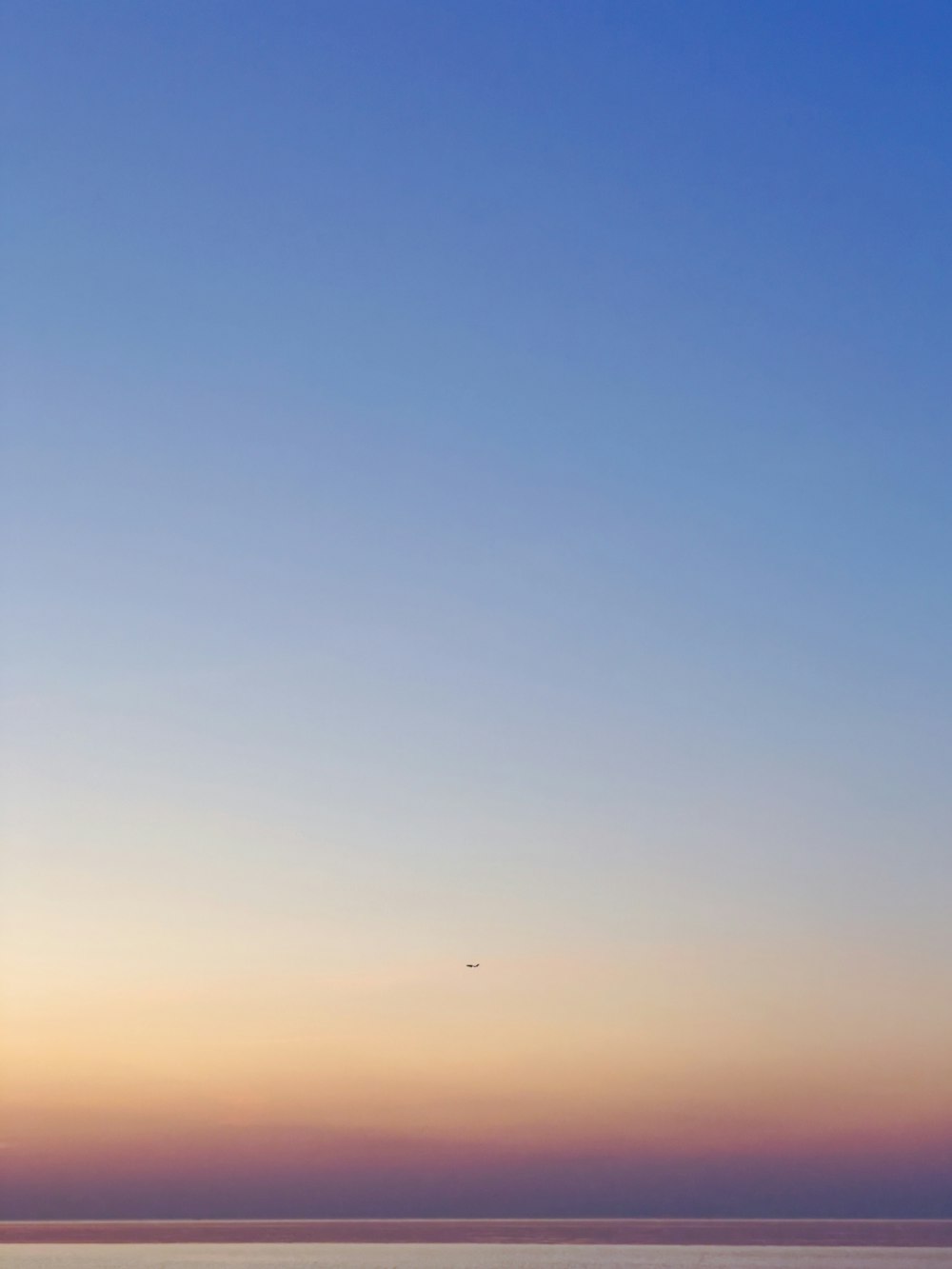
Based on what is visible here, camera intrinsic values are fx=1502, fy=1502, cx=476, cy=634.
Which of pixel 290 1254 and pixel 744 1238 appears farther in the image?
pixel 744 1238

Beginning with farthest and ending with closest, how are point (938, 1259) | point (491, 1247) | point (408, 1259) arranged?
1. point (491, 1247)
2. point (408, 1259)
3. point (938, 1259)

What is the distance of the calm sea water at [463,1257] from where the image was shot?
352 ft

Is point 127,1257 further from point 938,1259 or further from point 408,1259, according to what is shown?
point 938,1259

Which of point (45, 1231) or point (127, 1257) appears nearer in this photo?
point (127, 1257)

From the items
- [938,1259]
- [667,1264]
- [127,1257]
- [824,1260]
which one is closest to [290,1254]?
[127,1257]

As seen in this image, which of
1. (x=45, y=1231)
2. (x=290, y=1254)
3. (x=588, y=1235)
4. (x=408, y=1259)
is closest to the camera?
(x=408, y=1259)

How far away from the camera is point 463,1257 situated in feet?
392

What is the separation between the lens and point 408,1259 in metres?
118

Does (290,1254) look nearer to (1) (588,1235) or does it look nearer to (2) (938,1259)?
(1) (588,1235)

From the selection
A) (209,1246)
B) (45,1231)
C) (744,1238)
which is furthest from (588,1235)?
(45,1231)

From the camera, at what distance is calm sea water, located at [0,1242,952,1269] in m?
107

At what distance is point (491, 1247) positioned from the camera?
456 feet

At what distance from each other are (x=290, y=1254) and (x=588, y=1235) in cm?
4319

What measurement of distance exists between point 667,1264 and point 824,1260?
11.7 meters
